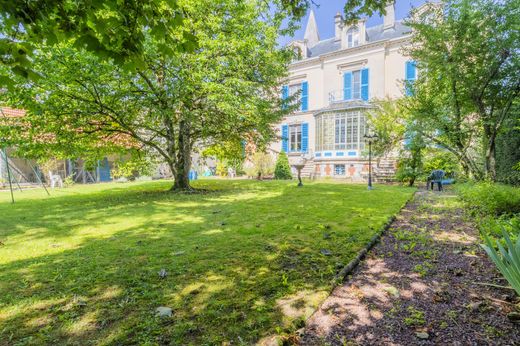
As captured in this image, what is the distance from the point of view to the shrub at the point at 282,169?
1947cm

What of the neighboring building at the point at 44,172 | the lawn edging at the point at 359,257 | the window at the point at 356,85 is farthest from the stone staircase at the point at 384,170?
the neighboring building at the point at 44,172

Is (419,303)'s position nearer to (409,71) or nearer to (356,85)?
(409,71)

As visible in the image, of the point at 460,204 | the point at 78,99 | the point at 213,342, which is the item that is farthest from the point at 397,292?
the point at 78,99

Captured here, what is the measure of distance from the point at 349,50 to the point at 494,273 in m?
21.9

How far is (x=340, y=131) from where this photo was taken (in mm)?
20000

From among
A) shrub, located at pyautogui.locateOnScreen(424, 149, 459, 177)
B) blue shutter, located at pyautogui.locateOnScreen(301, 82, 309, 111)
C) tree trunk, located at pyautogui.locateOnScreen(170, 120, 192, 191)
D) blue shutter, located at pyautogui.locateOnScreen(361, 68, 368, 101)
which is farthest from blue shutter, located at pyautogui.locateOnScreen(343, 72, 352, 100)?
tree trunk, located at pyautogui.locateOnScreen(170, 120, 192, 191)

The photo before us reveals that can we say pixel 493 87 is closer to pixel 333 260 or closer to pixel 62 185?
pixel 333 260

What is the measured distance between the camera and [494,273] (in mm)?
2805

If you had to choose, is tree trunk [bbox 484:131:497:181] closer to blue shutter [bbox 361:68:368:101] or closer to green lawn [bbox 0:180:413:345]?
green lawn [bbox 0:180:413:345]

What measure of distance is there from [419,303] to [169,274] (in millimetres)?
2345

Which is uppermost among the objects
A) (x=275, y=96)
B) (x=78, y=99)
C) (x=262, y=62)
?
(x=262, y=62)

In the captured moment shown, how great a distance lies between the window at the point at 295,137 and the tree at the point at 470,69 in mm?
15430

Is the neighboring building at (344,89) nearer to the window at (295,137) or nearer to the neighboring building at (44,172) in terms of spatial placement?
the window at (295,137)

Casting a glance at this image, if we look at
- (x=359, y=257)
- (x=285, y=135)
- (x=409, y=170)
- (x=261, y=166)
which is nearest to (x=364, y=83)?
(x=285, y=135)
